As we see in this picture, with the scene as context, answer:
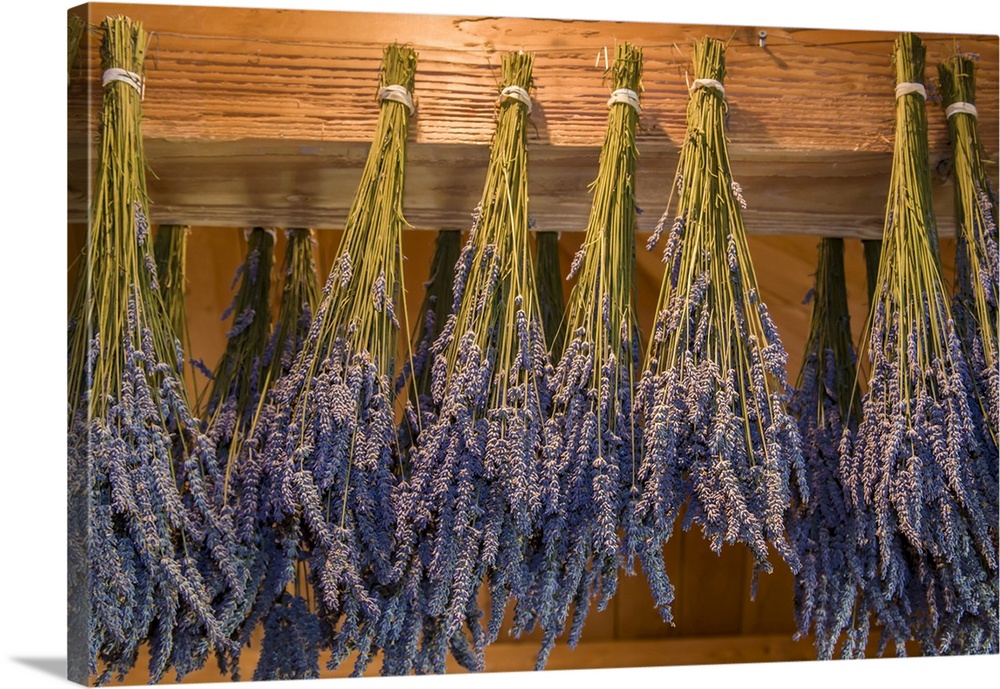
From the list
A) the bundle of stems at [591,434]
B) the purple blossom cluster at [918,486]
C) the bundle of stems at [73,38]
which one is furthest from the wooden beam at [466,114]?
the purple blossom cluster at [918,486]

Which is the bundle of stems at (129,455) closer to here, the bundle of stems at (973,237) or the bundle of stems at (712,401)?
the bundle of stems at (712,401)

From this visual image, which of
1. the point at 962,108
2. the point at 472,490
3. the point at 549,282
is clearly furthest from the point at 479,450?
the point at 962,108

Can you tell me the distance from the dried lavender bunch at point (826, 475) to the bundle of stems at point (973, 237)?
0.68ft

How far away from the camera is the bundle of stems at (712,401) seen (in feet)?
6.31

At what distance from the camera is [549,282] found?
2078 mm

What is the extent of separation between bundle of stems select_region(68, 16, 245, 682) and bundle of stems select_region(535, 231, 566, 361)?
23.9 inches

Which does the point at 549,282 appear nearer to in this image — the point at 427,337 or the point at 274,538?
the point at 427,337

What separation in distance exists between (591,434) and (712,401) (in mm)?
209

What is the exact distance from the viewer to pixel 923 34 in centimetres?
215

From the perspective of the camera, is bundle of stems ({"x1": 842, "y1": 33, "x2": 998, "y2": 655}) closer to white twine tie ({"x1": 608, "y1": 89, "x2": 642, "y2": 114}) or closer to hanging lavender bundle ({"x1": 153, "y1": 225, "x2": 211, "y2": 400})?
white twine tie ({"x1": 608, "y1": 89, "x2": 642, "y2": 114})

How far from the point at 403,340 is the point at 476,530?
337 millimetres

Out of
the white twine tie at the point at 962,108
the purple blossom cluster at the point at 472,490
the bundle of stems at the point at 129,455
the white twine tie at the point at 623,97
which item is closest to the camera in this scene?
the bundle of stems at the point at 129,455

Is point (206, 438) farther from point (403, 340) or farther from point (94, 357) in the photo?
point (403, 340)

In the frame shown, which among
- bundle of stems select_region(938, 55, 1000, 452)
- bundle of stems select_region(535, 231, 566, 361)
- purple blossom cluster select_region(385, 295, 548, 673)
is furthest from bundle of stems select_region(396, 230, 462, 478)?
bundle of stems select_region(938, 55, 1000, 452)
